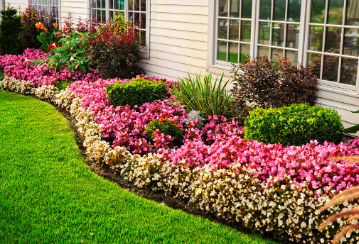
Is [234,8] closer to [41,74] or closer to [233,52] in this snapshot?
[233,52]

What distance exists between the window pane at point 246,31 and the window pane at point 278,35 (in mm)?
545

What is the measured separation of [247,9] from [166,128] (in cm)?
252

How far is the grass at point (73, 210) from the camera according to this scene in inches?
126

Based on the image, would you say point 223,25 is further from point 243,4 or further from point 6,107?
point 6,107

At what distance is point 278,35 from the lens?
18.5 ft

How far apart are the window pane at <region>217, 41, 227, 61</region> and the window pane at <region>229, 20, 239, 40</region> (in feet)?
0.69

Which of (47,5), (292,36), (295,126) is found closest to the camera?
(295,126)

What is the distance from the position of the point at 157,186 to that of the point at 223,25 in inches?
142

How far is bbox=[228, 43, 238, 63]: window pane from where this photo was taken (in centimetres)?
646

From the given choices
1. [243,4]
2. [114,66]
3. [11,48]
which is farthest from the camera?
[11,48]

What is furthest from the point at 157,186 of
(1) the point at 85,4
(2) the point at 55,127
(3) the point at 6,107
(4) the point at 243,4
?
(1) the point at 85,4

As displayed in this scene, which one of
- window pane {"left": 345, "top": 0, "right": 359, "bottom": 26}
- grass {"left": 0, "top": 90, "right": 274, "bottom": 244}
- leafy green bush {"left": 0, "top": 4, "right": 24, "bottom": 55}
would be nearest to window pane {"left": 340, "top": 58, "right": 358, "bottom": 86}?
window pane {"left": 345, "top": 0, "right": 359, "bottom": 26}

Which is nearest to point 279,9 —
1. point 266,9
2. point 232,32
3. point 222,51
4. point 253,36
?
point 266,9

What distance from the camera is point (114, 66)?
27.3 ft
